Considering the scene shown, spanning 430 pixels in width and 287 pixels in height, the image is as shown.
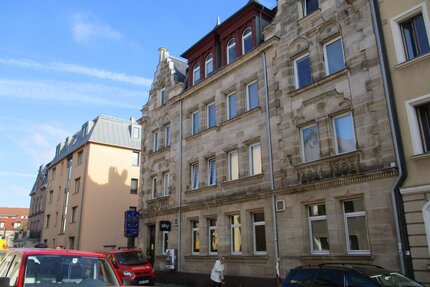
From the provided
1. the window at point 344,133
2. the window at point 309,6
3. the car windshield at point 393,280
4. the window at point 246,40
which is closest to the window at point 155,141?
the window at point 246,40

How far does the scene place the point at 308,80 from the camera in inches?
634

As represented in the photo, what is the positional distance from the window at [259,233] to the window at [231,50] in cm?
850

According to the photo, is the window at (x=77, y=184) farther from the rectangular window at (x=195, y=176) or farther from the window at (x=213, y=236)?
the window at (x=213, y=236)

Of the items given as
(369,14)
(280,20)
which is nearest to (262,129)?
(280,20)

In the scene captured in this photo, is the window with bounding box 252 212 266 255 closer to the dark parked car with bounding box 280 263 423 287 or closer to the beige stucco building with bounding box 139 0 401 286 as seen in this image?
the beige stucco building with bounding box 139 0 401 286

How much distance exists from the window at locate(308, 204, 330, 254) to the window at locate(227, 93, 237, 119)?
7020 millimetres

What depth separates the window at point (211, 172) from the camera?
803 inches

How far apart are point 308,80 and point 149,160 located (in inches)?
541

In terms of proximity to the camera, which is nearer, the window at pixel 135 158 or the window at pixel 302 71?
the window at pixel 302 71

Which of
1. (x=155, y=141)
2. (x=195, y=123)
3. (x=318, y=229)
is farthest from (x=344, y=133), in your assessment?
(x=155, y=141)

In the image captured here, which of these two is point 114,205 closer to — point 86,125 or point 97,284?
point 86,125

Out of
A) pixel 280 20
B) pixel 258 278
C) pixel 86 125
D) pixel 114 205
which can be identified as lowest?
pixel 258 278

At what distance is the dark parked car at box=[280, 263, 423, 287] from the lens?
7719 mm

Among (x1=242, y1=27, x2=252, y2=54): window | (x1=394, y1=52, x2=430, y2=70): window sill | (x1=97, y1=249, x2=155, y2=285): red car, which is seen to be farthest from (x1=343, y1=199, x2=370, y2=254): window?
(x1=242, y1=27, x2=252, y2=54): window
